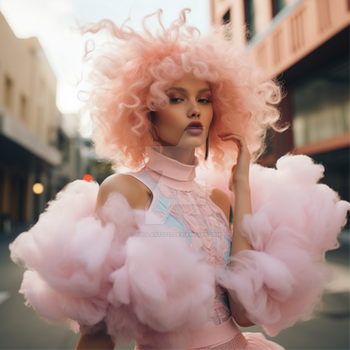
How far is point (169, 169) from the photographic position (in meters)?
1.37

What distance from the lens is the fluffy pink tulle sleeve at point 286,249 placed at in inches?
43.8

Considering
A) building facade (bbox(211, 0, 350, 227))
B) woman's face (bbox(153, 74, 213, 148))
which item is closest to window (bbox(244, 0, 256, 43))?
building facade (bbox(211, 0, 350, 227))

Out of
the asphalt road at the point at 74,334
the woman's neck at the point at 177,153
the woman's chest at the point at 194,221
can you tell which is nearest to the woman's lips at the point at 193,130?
the woman's neck at the point at 177,153

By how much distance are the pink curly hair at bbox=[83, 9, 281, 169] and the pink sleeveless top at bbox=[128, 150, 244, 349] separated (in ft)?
0.56

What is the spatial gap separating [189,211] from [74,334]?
3.03m

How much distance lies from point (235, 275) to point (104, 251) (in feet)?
1.67

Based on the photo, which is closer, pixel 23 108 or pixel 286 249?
pixel 286 249

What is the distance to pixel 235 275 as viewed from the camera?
44.3 inches

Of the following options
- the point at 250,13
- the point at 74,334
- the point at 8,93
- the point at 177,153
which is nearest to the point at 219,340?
the point at 177,153

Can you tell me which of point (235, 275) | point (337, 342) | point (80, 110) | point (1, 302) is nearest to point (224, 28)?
point (80, 110)

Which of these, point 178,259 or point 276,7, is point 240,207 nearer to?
point 178,259

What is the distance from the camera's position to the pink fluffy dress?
0.91 metres

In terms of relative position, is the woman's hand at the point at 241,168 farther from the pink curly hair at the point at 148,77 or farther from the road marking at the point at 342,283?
the road marking at the point at 342,283

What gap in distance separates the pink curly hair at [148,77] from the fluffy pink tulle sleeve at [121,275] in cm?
52
